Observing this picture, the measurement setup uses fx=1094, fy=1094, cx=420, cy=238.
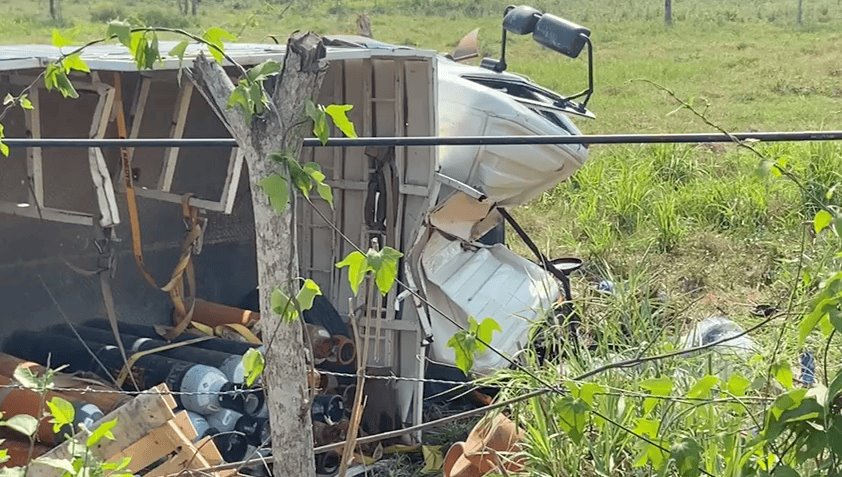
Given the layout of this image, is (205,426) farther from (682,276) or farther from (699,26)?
(699,26)

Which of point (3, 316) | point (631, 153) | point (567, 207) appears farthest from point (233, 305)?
point (631, 153)

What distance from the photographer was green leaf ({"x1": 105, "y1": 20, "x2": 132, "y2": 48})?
1.92m

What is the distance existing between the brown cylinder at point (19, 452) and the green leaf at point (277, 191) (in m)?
2.39

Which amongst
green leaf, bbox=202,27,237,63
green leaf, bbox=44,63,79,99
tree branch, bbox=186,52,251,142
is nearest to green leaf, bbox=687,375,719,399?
tree branch, bbox=186,52,251,142

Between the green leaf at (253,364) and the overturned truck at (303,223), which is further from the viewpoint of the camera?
the overturned truck at (303,223)

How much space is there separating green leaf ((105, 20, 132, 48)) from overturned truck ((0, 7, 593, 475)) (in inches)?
96.9

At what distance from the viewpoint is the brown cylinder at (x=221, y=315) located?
532 centimetres

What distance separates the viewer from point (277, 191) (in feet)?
6.41

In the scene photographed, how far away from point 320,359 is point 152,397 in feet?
4.86

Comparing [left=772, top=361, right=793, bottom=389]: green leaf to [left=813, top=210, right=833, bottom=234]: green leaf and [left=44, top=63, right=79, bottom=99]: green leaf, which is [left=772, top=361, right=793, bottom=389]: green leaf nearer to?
[left=813, top=210, right=833, bottom=234]: green leaf

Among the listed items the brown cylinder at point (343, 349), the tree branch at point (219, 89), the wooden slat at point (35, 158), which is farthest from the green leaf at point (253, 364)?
the brown cylinder at point (343, 349)

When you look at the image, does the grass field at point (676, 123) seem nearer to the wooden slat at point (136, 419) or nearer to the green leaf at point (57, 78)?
the green leaf at point (57, 78)

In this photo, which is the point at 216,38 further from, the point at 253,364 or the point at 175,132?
the point at 175,132

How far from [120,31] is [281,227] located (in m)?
0.47
